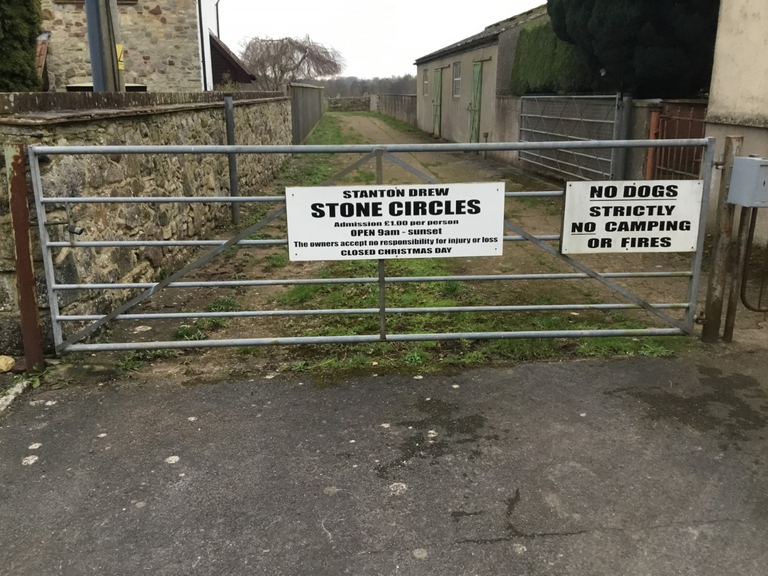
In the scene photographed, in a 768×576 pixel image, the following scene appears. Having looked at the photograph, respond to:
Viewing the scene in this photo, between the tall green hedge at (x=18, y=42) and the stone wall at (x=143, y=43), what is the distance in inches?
451

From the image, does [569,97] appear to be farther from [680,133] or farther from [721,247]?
[721,247]

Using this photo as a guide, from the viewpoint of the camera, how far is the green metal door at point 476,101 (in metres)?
20.0

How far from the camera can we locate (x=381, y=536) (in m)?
2.89

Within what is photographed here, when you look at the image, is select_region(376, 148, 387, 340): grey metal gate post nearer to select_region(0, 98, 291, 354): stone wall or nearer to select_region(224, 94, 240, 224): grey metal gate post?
→ select_region(0, 98, 291, 354): stone wall

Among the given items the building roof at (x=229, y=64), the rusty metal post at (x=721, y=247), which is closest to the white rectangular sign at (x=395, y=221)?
the rusty metal post at (x=721, y=247)

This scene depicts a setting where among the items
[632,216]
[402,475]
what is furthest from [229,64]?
[402,475]

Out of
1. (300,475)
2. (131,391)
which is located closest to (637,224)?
(300,475)

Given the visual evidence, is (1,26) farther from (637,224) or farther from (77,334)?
(637,224)

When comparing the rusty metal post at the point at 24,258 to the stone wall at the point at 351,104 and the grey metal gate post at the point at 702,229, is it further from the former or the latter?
the stone wall at the point at 351,104

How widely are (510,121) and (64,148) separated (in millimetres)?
14604

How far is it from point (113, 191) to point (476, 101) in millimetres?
16479

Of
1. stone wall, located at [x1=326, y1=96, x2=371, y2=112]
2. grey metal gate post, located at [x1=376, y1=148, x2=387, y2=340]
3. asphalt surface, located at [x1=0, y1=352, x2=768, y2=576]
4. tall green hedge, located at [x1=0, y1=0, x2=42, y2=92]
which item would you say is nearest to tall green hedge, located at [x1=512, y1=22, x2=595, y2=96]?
tall green hedge, located at [x1=0, y1=0, x2=42, y2=92]

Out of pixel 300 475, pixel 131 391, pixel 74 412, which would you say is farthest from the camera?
pixel 131 391

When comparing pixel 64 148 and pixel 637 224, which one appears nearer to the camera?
pixel 64 148
